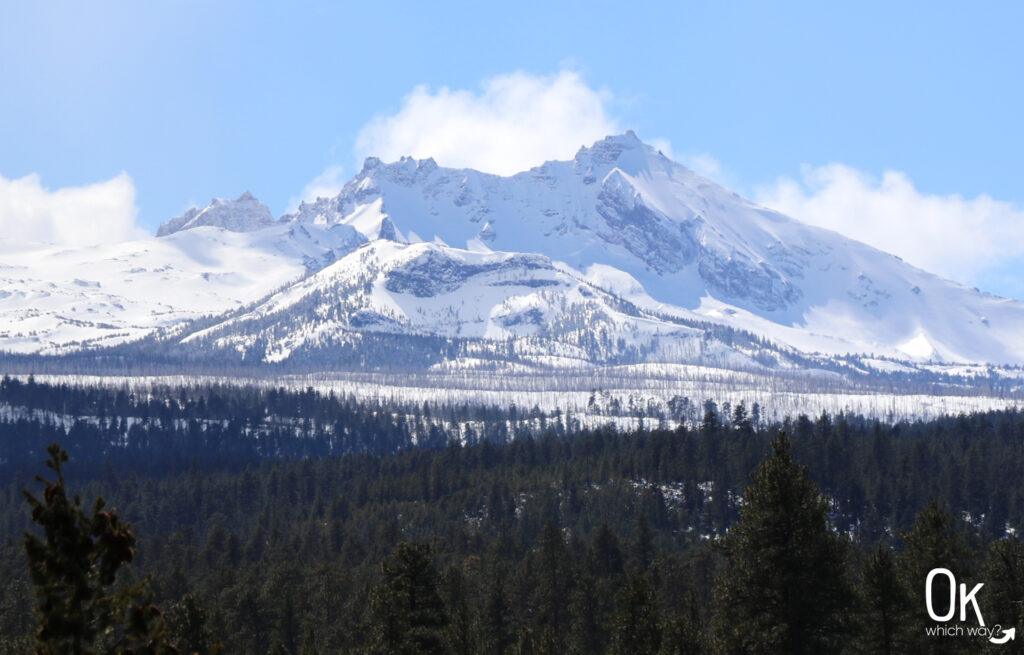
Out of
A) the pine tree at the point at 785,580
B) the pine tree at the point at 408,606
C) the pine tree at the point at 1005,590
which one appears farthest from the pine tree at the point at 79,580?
the pine tree at the point at 1005,590

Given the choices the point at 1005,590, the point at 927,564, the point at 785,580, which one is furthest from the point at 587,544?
the point at 785,580

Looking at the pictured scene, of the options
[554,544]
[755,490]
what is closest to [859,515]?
[554,544]

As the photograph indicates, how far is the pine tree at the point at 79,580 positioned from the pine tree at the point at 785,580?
22.7m

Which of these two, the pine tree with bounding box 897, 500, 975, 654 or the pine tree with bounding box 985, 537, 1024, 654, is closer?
the pine tree with bounding box 897, 500, 975, 654

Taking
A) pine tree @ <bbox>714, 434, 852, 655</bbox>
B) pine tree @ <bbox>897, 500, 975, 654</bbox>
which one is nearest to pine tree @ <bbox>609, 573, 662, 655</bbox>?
pine tree @ <bbox>714, 434, 852, 655</bbox>

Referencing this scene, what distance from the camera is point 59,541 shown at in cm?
1591

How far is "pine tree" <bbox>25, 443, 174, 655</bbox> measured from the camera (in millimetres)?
15648

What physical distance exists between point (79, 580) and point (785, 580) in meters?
23.9

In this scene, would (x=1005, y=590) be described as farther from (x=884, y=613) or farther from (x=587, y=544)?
(x=587, y=544)

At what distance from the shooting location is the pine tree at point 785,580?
110 feet

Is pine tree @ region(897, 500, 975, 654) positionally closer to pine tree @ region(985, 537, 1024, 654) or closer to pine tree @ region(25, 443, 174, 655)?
pine tree @ region(985, 537, 1024, 654)

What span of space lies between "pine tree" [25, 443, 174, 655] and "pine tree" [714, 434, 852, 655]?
22.7 metres

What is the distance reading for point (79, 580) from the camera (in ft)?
52.5

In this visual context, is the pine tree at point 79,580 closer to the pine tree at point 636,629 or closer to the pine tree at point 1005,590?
the pine tree at point 636,629
